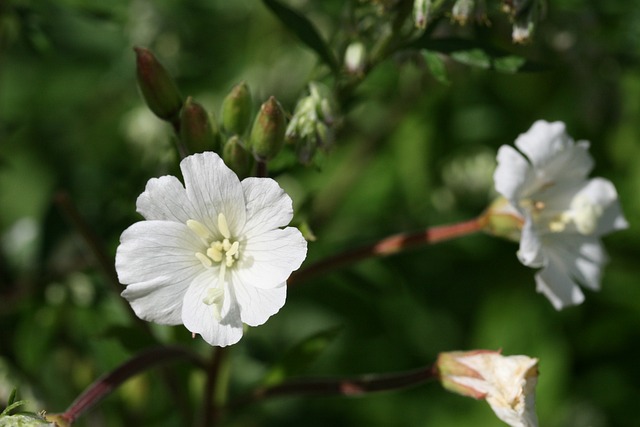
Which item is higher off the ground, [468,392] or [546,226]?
[546,226]

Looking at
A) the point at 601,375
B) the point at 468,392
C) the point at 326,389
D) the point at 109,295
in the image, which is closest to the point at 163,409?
the point at 109,295

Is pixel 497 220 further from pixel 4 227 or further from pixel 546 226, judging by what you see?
pixel 4 227

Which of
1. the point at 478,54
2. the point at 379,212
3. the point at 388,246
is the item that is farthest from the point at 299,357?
the point at 379,212

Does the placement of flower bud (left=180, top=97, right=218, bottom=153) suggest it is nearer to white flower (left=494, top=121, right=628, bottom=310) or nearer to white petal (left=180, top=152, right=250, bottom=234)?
white petal (left=180, top=152, right=250, bottom=234)

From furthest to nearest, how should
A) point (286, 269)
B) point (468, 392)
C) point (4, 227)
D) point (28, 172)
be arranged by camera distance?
point (28, 172)
point (4, 227)
point (468, 392)
point (286, 269)

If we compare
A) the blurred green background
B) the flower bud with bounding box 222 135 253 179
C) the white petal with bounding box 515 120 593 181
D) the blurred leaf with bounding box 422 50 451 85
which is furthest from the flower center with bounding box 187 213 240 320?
the blurred green background

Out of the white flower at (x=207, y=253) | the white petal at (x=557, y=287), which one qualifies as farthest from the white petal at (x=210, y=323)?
the white petal at (x=557, y=287)

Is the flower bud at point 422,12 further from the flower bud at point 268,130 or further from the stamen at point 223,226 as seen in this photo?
the stamen at point 223,226
